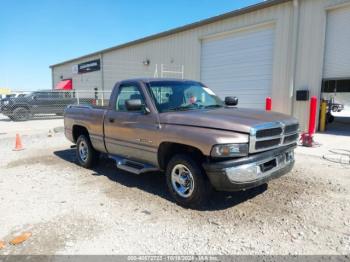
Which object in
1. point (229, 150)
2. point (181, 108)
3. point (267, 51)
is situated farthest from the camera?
point (267, 51)

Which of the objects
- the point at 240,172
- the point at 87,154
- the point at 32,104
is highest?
the point at 32,104

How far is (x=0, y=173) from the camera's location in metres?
6.24

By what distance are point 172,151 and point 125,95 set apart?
5.33 ft

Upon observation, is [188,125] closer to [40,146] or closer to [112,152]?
[112,152]

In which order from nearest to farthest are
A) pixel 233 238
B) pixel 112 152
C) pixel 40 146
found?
pixel 233 238, pixel 112 152, pixel 40 146

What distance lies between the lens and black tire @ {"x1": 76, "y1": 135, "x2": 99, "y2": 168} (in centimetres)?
637

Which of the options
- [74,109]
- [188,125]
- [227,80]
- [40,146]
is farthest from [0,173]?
[227,80]

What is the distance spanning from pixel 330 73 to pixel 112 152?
29.5ft

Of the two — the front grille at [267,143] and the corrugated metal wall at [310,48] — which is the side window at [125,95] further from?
the corrugated metal wall at [310,48]

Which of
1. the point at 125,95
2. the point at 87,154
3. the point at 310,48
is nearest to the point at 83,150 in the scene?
the point at 87,154

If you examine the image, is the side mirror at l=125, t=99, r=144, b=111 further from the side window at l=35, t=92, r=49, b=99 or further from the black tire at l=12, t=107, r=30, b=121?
the side window at l=35, t=92, r=49, b=99

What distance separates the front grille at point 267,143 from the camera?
376 centimetres

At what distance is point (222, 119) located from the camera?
3.86m

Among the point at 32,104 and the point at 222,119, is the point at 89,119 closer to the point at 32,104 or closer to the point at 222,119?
the point at 222,119
